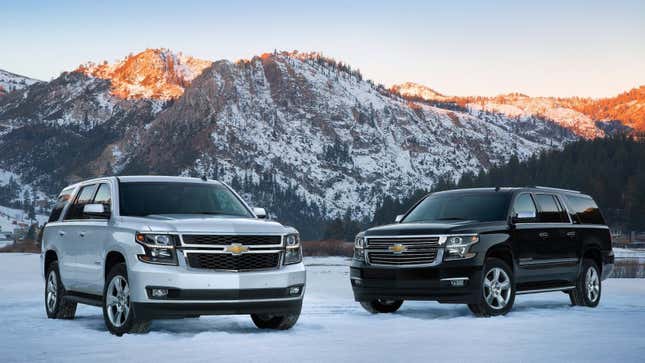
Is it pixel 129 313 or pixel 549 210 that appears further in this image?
pixel 549 210

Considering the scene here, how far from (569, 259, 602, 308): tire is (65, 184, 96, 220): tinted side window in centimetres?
900

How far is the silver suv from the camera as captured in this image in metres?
10.8

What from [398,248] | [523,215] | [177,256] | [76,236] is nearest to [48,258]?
[76,236]

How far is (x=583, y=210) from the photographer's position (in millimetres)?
17109

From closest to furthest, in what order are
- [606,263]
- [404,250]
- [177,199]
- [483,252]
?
[177,199]
[483,252]
[404,250]
[606,263]

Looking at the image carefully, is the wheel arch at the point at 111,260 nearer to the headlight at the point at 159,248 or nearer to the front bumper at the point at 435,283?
the headlight at the point at 159,248

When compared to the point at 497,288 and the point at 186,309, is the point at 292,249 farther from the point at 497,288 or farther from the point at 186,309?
the point at 497,288

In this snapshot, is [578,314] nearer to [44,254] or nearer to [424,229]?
[424,229]

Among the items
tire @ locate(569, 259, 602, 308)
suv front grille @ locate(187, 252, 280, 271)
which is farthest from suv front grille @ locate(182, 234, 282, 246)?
tire @ locate(569, 259, 602, 308)

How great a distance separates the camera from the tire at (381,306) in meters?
15.4

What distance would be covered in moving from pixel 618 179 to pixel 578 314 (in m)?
180

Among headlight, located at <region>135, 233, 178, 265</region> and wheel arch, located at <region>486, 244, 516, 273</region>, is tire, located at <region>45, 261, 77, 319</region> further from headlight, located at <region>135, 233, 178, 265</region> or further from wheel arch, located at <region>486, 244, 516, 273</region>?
wheel arch, located at <region>486, 244, 516, 273</region>

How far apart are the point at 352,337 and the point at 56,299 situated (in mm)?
4888

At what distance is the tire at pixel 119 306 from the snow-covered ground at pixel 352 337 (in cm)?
15
